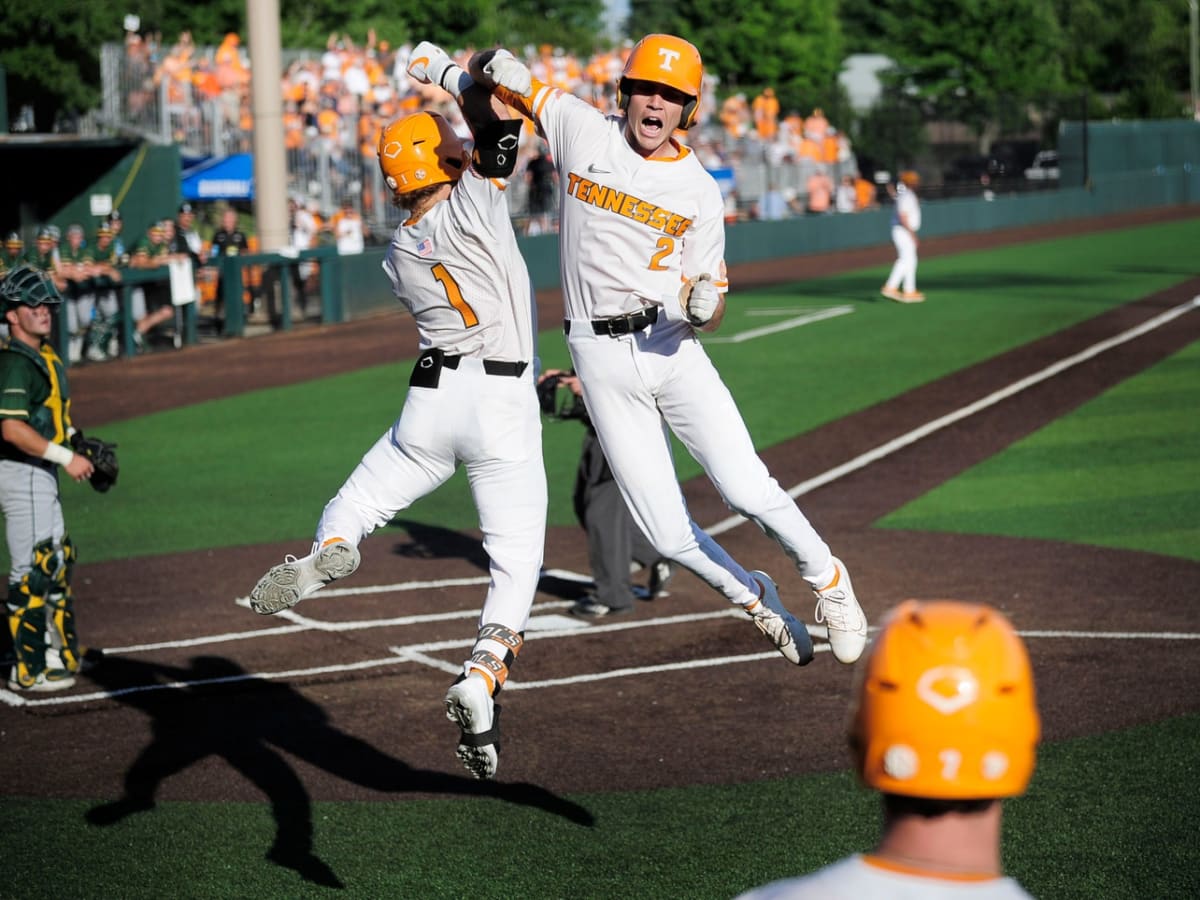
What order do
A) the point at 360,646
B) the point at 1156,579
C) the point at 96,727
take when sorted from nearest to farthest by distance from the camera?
the point at 96,727 < the point at 360,646 < the point at 1156,579

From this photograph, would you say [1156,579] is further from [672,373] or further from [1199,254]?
[1199,254]

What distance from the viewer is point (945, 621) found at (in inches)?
94.7

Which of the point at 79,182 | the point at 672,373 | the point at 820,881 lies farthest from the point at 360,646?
the point at 79,182

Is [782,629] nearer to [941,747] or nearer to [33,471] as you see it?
[941,747]

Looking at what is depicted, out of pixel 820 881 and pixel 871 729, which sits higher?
pixel 871 729

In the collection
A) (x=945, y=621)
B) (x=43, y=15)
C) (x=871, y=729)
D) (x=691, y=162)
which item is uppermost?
(x=43, y=15)

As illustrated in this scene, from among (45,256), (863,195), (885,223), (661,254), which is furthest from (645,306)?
(863,195)

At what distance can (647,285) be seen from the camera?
6.43m

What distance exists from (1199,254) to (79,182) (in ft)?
80.3

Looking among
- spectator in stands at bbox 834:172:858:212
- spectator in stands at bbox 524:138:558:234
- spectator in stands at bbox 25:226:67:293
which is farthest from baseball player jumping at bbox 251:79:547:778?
spectator in stands at bbox 834:172:858:212

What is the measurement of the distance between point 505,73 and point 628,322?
1.06m

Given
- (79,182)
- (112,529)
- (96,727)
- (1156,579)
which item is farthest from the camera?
(79,182)

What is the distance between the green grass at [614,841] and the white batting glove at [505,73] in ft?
10.1

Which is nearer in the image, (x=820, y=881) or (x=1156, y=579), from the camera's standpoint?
(x=820, y=881)
